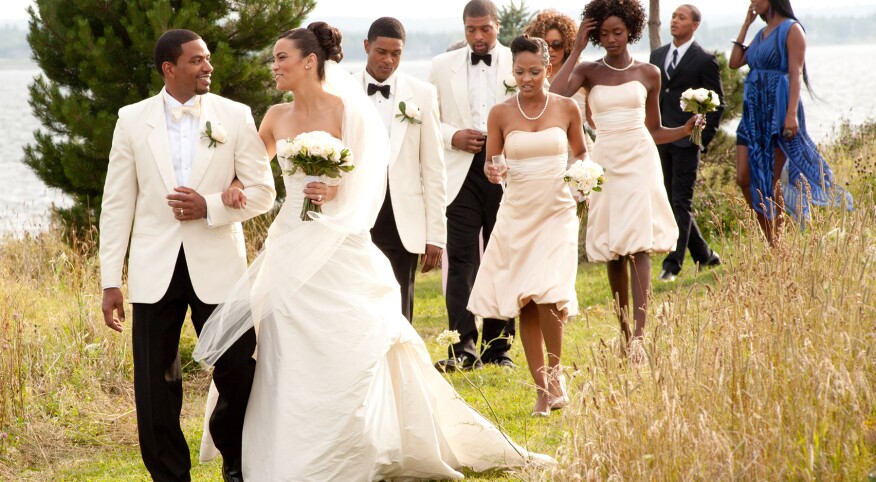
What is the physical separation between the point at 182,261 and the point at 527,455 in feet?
6.24

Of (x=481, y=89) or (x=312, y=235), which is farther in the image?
(x=481, y=89)

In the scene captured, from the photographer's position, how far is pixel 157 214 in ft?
17.8

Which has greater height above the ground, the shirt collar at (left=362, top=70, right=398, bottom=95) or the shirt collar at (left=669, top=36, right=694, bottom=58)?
the shirt collar at (left=669, top=36, right=694, bottom=58)

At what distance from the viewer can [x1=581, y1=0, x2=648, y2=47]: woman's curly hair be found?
7457mm

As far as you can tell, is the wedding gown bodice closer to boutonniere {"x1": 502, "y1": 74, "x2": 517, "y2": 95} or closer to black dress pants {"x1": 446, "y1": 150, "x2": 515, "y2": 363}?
boutonniere {"x1": 502, "y1": 74, "x2": 517, "y2": 95}

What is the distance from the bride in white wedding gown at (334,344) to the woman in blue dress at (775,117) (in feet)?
12.7

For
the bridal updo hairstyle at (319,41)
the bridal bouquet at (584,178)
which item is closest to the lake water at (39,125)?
the bridal bouquet at (584,178)

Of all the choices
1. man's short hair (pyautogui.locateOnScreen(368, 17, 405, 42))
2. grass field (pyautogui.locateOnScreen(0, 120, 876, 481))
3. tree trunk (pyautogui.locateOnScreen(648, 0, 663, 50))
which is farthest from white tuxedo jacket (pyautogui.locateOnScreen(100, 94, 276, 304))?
tree trunk (pyautogui.locateOnScreen(648, 0, 663, 50))

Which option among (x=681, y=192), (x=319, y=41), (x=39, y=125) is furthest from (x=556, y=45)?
(x=39, y=125)

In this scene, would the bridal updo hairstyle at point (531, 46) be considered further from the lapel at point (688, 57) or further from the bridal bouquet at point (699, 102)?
the lapel at point (688, 57)

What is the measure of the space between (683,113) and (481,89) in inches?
138

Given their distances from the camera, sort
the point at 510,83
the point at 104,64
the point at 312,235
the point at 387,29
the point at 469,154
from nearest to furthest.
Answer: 1. the point at 312,235
2. the point at 387,29
3. the point at 510,83
4. the point at 469,154
5. the point at 104,64

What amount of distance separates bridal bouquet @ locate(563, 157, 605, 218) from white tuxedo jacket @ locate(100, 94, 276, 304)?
191cm

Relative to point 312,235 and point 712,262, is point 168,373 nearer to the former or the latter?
point 312,235
